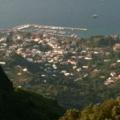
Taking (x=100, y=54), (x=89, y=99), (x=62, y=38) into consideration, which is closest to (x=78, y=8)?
(x=62, y=38)

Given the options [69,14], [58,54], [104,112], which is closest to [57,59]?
[58,54]

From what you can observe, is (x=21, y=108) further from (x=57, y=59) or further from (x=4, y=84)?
(x=57, y=59)

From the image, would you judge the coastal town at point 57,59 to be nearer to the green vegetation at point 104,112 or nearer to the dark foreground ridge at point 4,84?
the dark foreground ridge at point 4,84

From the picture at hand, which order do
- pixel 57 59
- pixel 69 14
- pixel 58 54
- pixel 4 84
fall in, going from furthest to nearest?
pixel 69 14 < pixel 58 54 < pixel 57 59 < pixel 4 84

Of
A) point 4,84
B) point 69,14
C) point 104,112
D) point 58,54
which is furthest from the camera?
point 69,14

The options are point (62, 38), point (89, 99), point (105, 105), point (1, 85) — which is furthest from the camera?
point (62, 38)

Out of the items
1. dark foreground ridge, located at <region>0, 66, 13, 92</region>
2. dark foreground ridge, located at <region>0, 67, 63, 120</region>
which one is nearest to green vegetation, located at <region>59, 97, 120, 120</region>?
dark foreground ridge, located at <region>0, 67, 63, 120</region>

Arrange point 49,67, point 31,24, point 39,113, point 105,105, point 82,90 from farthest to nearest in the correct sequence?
1. point 31,24
2. point 49,67
3. point 82,90
4. point 39,113
5. point 105,105

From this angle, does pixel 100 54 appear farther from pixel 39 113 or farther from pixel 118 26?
pixel 39 113

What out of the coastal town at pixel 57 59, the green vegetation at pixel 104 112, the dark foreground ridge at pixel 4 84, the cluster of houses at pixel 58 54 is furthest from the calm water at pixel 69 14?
the green vegetation at pixel 104 112
